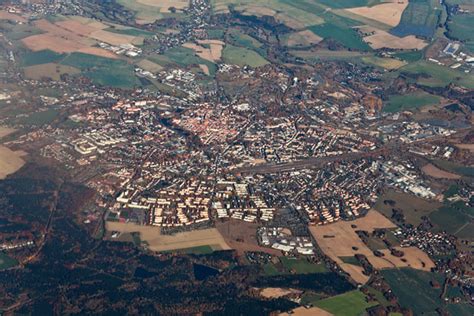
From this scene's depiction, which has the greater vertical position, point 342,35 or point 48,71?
point 342,35

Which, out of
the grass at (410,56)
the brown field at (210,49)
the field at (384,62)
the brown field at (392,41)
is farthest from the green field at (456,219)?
the brown field at (392,41)

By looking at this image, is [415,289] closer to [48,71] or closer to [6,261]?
[6,261]

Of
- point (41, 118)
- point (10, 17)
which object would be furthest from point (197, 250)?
point (10, 17)

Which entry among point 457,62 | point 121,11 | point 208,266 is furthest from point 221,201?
point 121,11

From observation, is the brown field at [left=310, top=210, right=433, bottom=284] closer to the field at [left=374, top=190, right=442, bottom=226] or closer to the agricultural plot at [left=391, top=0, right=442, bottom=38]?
the field at [left=374, top=190, right=442, bottom=226]

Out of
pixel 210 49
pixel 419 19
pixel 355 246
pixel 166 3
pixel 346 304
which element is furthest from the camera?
pixel 166 3

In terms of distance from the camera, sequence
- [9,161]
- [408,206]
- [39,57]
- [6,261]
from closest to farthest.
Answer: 1. [6,261]
2. [408,206]
3. [9,161]
4. [39,57]

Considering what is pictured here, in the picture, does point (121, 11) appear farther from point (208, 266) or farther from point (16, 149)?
point (208, 266)
